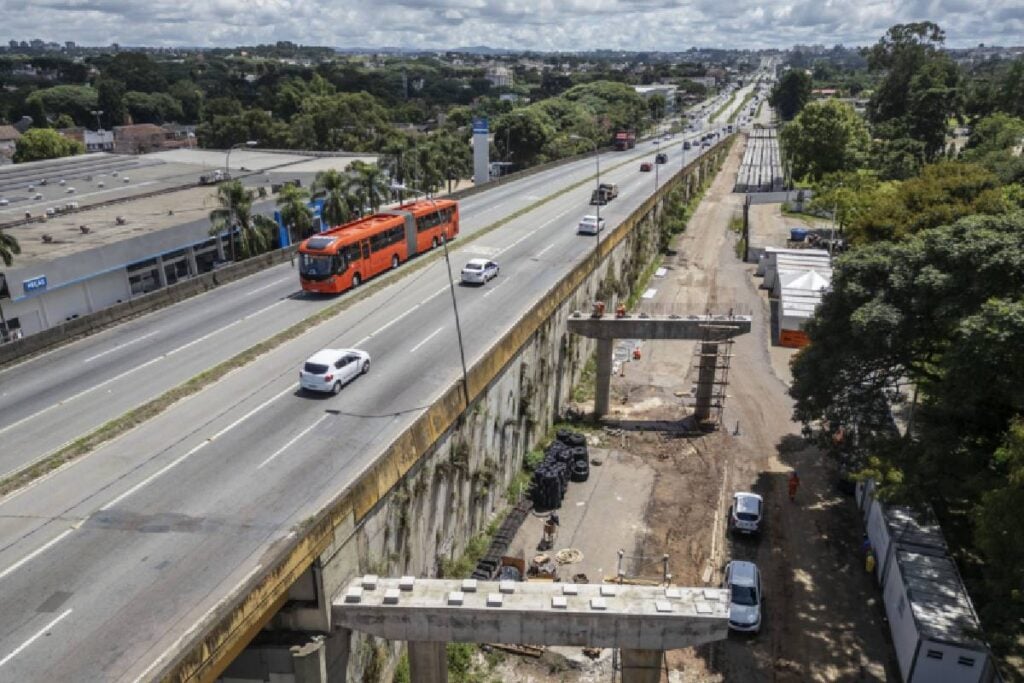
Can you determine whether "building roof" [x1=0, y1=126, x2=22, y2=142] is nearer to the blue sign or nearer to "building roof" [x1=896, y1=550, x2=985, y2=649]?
the blue sign

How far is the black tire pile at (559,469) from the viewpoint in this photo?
35.6 metres

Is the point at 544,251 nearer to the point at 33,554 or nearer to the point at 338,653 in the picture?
the point at 338,653

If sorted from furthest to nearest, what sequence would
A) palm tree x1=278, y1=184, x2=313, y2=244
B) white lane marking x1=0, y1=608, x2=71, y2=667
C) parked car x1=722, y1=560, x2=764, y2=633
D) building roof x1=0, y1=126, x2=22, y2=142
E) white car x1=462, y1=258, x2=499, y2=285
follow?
building roof x1=0, y1=126, x2=22, y2=142
palm tree x1=278, y1=184, x2=313, y2=244
white car x1=462, y1=258, x2=499, y2=285
parked car x1=722, y1=560, x2=764, y2=633
white lane marking x1=0, y1=608, x2=71, y2=667

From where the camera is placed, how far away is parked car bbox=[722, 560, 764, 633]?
27156mm

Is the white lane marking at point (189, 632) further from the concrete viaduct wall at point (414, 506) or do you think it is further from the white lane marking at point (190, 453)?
the white lane marking at point (190, 453)

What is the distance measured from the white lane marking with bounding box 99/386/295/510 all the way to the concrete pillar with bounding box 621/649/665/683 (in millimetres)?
15406

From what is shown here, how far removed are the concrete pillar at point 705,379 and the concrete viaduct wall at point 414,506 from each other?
26.8ft

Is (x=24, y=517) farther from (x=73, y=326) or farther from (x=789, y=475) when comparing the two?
(x=789, y=475)

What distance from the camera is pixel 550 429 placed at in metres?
43.0

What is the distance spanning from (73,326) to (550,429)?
25.4 meters

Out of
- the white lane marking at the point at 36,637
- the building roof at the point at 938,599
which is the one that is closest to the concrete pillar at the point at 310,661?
the white lane marking at the point at 36,637

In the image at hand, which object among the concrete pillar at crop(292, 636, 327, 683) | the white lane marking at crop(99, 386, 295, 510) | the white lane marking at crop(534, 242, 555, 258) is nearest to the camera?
the concrete pillar at crop(292, 636, 327, 683)

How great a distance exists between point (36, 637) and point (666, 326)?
34.0 metres

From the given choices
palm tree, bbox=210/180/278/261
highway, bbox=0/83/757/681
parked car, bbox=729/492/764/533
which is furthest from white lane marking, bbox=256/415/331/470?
palm tree, bbox=210/180/278/261
